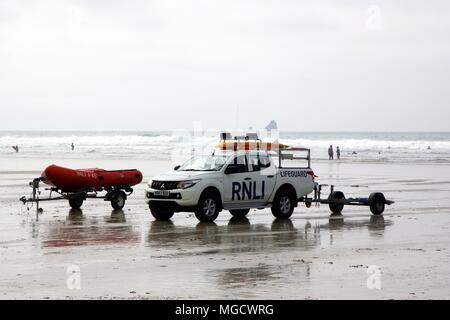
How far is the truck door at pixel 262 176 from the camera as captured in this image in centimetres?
2308

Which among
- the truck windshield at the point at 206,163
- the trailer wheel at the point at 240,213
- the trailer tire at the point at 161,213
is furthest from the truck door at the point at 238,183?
the trailer tire at the point at 161,213

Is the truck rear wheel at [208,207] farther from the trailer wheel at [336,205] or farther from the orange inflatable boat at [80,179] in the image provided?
the orange inflatable boat at [80,179]

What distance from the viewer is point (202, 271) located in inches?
549

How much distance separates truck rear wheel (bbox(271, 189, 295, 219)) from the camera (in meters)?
23.2

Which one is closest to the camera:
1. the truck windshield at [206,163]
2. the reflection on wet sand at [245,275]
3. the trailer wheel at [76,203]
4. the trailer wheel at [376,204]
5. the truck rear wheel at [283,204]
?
the reflection on wet sand at [245,275]

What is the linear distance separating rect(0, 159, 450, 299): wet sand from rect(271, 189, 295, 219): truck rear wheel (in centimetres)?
27

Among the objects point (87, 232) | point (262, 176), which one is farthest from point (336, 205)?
point (87, 232)

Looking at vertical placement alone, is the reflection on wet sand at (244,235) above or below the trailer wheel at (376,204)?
below

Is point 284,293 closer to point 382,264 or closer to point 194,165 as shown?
point 382,264

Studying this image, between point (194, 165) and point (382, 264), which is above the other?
point (194, 165)

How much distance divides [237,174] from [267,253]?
22.1ft

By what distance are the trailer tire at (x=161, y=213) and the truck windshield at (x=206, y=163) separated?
1.21 meters

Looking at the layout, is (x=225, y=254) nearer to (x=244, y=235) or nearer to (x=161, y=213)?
(x=244, y=235)
